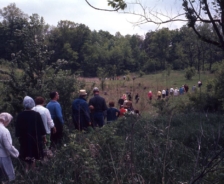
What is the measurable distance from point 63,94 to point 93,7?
26.9ft

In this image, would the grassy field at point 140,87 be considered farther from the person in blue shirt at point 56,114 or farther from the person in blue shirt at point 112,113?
the person in blue shirt at point 56,114

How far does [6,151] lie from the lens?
622 centimetres

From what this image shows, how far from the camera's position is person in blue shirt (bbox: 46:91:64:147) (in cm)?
861

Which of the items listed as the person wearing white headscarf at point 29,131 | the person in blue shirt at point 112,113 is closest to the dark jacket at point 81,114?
the person in blue shirt at point 112,113

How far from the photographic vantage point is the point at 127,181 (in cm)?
461

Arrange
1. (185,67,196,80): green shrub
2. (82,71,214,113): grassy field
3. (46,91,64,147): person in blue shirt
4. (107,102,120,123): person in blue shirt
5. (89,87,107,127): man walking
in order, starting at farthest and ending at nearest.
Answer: (185,67,196,80): green shrub → (82,71,214,113): grassy field → (107,102,120,123): person in blue shirt → (89,87,107,127): man walking → (46,91,64,147): person in blue shirt

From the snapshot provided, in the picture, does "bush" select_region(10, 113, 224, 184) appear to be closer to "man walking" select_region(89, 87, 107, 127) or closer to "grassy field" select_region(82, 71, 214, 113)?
"grassy field" select_region(82, 71, 214, 113)

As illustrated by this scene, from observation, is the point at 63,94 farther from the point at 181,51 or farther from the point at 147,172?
the point at 181,51

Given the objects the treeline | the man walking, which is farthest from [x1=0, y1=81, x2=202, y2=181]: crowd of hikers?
the treeline

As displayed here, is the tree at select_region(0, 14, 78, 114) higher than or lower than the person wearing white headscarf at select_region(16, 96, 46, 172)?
higher

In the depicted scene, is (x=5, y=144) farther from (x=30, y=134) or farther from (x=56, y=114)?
(x=56, y=114)

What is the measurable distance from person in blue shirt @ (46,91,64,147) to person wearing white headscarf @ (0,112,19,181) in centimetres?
232

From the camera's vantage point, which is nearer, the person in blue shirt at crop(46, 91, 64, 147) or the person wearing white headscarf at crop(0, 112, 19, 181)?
the person wearing white headscarf at crop(0, 112, 19, 181)

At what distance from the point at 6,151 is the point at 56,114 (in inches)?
98.4
